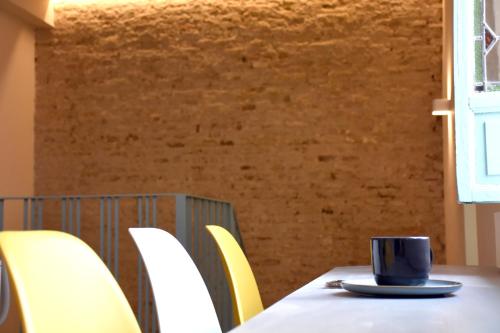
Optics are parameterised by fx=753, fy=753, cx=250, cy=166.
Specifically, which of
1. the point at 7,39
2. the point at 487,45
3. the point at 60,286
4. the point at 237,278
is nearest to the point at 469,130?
the point at 487,45

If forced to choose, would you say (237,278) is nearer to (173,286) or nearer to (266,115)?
(173,286)

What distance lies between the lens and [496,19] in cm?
200

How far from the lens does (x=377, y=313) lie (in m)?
1.19

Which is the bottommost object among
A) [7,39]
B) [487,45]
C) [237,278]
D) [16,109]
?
[237,278]

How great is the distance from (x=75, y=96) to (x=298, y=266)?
2.77 metres

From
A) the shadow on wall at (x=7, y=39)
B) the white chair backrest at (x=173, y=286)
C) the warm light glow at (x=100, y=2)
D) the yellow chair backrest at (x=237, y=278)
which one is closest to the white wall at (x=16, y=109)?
the shadow on wall at (x=7, y=39)

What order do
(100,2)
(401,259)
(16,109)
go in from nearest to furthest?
1. (401,259)
2. (16,109)
3. (100,2)

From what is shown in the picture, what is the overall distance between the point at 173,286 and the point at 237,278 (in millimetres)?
670

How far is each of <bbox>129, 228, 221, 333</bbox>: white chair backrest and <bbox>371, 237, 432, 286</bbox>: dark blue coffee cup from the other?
403 millimetres

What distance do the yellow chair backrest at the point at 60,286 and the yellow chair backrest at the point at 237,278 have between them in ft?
2.51

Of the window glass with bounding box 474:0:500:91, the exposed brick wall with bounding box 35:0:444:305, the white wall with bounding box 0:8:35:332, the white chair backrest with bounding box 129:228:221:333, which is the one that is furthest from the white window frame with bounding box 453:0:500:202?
the white wall with bounding box 0:8:35:332

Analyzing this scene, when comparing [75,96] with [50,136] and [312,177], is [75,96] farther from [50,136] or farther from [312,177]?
[312,177]


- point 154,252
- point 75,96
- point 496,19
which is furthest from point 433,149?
point 154,252

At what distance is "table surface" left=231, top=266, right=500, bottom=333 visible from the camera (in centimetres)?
104
